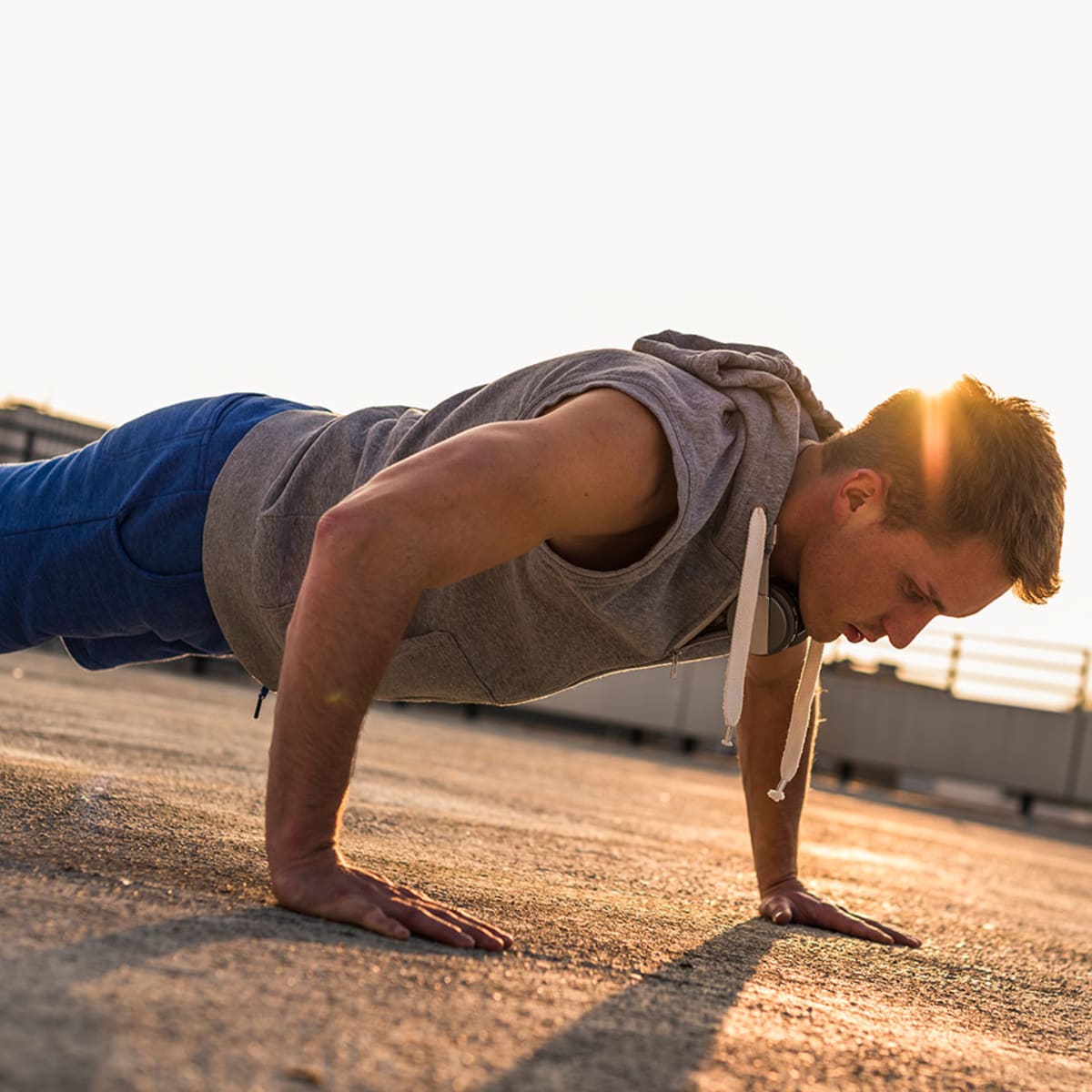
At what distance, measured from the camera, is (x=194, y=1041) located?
0.98m

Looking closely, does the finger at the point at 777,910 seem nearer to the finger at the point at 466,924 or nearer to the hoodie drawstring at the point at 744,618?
the hoodie drawstring at the point at 744,618

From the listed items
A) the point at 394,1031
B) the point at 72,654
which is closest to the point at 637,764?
the point at 72,654

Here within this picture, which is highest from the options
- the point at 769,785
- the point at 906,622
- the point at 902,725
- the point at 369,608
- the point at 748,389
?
the point at 748,389

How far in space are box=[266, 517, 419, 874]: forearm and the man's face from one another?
69 cm

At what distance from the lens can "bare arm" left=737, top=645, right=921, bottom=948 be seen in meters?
2.59

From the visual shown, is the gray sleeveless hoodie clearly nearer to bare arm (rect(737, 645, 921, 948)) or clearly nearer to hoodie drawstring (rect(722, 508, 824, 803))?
hoodie drawstring (rect(722, 508, 824, 803))

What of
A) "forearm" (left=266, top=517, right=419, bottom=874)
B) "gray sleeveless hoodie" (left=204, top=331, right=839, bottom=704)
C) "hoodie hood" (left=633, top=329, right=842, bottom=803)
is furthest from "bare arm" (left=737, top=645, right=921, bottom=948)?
"forearm" (left=266, top=517, right=419, bottom=874)

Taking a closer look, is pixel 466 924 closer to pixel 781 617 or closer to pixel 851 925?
pixel 781 617

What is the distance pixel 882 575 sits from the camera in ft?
6.61

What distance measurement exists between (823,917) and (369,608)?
1299 mm

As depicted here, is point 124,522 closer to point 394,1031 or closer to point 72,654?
point 72,654

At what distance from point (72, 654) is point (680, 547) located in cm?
142

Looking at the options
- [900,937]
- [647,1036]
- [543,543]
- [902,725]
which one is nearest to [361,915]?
[647,1036]

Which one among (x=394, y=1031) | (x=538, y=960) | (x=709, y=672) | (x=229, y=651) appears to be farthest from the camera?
(x=709, y=672)
